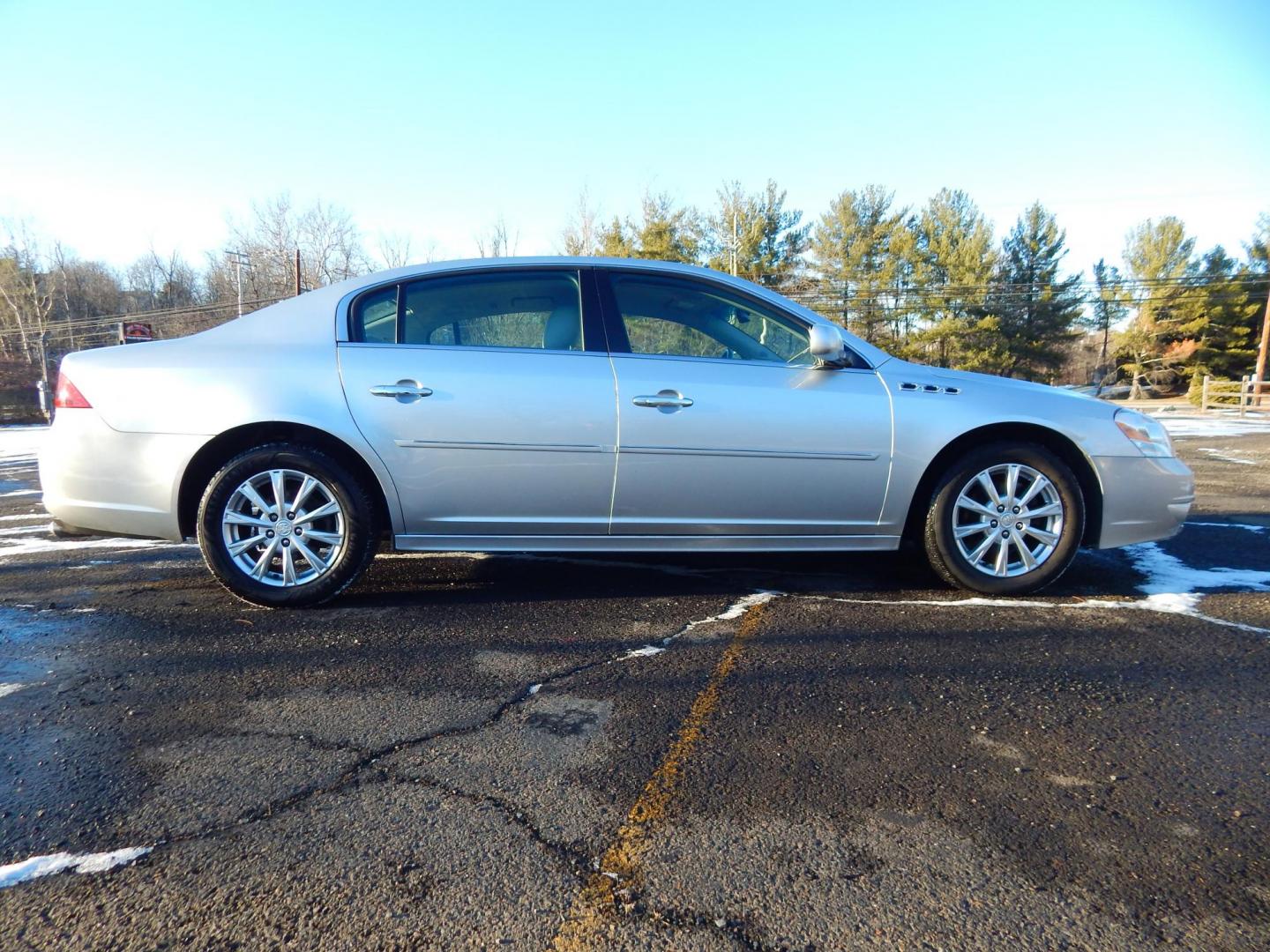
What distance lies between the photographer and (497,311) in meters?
3.51

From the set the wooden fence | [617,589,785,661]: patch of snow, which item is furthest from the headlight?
the wooden fence

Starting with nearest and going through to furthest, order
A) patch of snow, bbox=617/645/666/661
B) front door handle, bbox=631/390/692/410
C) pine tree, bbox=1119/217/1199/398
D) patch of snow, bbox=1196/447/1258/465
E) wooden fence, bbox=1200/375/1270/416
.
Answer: patch of snow, bbox=617/645/666/661, front door handle, bbox=631/390/692/410, patch of snow, bbox=1196/447/1258/465, wooden fence, bbox=1200/375/1270/416, pine tree, bbox=1119/217/1199/398

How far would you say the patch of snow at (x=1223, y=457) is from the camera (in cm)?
888

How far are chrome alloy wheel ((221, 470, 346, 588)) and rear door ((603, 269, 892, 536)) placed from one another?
4.19ft

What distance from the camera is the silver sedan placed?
320cm

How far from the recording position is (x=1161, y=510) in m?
3.50

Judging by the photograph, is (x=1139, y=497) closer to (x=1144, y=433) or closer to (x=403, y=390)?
(x=1144, y=433)

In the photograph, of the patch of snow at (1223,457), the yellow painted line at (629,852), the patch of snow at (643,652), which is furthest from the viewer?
the patch of snow at (1223,457)

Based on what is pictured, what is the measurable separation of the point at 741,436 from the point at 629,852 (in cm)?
204

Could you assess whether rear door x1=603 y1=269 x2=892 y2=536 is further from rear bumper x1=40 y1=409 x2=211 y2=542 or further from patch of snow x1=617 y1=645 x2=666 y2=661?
rear bumper x1=40 y1=409 x2=211 y2=542

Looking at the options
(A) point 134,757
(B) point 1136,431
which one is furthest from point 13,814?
(B) point 1136,431

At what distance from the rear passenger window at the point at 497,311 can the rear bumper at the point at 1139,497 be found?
8.41 feet

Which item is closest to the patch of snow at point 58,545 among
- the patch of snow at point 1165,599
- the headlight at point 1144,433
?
the patch of snow at point 1165,599

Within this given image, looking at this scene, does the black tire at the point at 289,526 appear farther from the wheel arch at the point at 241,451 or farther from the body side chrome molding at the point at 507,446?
the body side chrome molding at the point at 507,446
